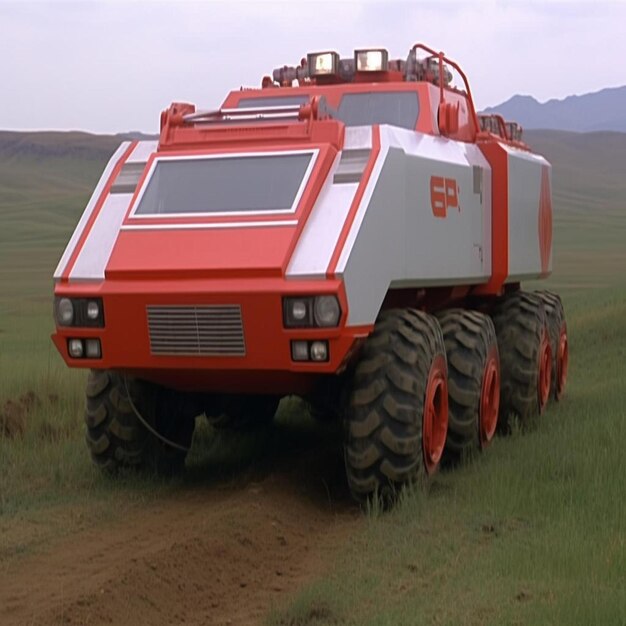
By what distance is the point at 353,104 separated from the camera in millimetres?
9930

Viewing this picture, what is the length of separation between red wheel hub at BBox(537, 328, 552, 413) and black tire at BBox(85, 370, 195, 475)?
3560 millimetres

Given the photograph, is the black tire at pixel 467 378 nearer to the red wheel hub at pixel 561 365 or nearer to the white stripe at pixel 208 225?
the white stripe at pixel 208 225

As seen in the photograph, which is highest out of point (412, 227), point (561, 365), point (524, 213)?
point (412, 227)

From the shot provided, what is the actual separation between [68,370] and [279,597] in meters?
6.45

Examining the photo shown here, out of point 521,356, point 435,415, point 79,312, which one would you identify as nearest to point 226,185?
point 79,312

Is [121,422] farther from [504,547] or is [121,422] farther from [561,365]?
[561,365]

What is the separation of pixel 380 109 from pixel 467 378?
88.6 inches

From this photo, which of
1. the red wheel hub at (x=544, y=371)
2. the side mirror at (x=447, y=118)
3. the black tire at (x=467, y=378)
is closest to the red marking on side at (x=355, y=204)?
the side mirror at (x=447, y=118)

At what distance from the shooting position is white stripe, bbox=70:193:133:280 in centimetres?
782

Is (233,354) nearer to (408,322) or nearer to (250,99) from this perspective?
(408,322)

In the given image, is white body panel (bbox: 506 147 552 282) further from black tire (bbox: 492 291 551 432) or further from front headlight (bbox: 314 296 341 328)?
front headlight (bbox: 314 296 341 328)

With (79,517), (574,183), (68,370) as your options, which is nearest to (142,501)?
(79,517)

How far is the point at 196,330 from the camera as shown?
749 cm

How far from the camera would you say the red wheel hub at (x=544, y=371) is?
1106 centimetres
